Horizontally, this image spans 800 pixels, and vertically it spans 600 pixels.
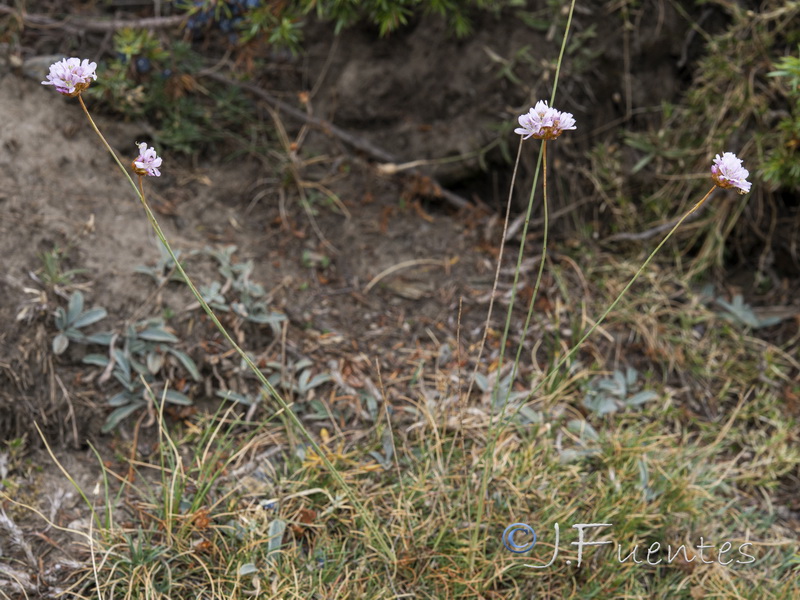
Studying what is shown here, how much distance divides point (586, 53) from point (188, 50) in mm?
1585

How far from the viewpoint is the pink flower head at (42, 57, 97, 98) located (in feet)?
4.78

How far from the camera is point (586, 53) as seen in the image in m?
2.94

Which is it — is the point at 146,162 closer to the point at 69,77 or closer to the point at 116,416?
the point at 69,77

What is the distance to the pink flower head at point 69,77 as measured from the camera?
1458 millimetres

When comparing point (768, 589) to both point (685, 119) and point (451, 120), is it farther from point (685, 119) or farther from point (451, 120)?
point (451, 120)

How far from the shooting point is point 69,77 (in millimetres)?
1470

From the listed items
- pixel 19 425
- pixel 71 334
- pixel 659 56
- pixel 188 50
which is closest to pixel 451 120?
pixel 659 56

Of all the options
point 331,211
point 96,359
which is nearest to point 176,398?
point 96,359

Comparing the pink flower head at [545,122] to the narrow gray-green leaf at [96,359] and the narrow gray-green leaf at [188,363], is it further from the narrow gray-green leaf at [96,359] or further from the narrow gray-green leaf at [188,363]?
the narrow gray-green leaf at [96,359]

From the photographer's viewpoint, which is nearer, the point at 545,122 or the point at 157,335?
the point at 545,122
